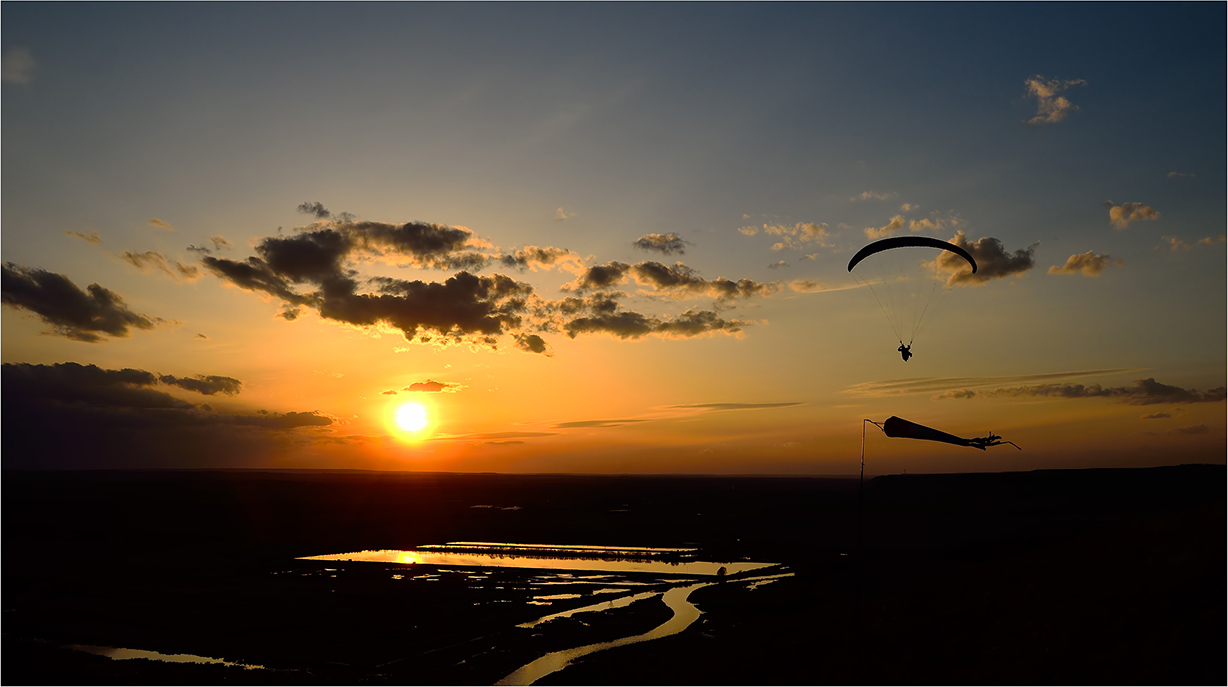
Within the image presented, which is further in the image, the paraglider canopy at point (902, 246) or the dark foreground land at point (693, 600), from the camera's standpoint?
the paraglider canopy at point (902, 246)

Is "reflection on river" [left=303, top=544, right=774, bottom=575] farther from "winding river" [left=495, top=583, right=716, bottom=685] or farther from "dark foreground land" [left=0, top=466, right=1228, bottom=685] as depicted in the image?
"winding river" [left=495, top=583, right=716, bottom=685]

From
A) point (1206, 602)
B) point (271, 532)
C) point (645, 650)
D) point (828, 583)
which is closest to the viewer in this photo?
point (1206, 602)

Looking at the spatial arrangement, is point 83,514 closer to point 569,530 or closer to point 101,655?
point 569,530

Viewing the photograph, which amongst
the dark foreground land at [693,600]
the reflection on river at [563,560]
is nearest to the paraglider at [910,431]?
the dark foreground land at [693,600]

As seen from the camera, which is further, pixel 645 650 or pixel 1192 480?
pixel 1192 480

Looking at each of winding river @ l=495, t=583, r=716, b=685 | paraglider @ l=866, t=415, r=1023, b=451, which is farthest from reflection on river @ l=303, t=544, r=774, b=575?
paraglider @ l=866, t=415, r=1023, b=451

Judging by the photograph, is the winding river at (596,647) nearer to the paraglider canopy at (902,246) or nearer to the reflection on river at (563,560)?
the reflection on river at (563,560)

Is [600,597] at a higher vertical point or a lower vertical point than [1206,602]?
lower

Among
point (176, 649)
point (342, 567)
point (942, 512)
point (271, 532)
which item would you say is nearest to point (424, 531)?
point (271, 532)

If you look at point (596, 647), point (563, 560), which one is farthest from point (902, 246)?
point (563, 560)
